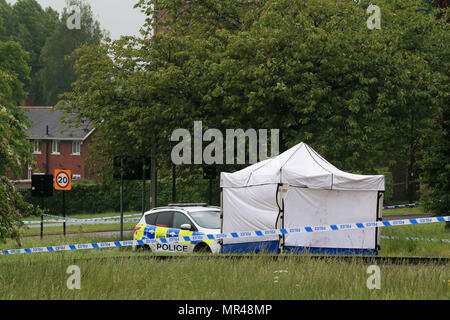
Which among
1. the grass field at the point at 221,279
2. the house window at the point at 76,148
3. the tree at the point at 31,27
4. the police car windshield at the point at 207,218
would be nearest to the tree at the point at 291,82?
the police car windshield at the point at 207,218

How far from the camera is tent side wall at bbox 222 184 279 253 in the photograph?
16.8 metres

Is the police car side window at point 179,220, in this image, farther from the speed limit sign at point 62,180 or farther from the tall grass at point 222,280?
the speed limit sign at point 62,180

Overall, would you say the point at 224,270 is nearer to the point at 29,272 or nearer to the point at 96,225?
the point at 29,272

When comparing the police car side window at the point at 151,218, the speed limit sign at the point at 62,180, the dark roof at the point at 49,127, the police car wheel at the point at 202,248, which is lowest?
the police car wheel at the point at 202,248

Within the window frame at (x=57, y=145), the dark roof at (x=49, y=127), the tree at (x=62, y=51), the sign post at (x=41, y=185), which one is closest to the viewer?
the sign post at (x=41, y=185)

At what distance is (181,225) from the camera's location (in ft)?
61.9

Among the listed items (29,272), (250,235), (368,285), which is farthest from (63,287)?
(250,235)

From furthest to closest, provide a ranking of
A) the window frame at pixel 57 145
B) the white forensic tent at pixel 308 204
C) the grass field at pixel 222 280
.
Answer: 1. the window frame at pixel 57 145
2. the white forensic tent at pixel 308 204
3. the grass field at pixel 222 280

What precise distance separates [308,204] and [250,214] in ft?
4.67

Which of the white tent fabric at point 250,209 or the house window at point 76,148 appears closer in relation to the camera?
the white tent fabric at point 250,209

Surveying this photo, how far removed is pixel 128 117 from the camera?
26844 millimetres

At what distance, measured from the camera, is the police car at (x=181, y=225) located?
60.2ft

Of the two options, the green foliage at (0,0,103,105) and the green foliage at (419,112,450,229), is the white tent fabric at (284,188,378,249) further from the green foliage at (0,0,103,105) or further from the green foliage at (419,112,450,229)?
the green foliage at (0,0,103,105)

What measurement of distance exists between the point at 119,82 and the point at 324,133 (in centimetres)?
791
